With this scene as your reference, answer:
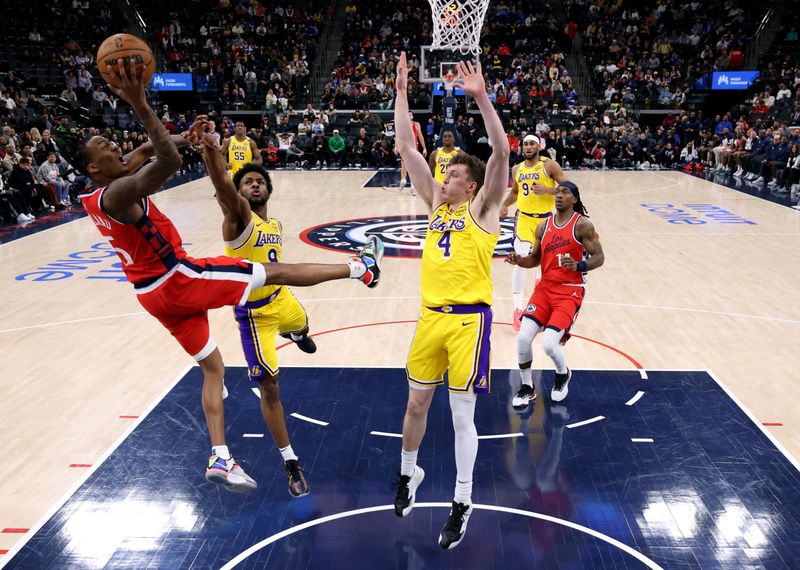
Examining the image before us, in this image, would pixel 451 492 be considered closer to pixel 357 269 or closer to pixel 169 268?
pixel 357 269

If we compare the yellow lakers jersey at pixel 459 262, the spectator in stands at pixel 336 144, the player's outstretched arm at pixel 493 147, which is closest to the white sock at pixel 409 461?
the yellow lakers jersey at pixel 459 262

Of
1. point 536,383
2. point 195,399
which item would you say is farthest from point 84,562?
point 536,383

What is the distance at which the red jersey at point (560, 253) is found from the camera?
221 inches

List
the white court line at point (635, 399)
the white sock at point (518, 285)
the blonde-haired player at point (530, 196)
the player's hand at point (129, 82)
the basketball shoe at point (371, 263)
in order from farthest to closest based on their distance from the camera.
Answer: the white sock at point (518, 285), the blonde-haired player at point (530, 196), the white court line at point (635, 399), the basketball shoe at point (371, 263), the player's hand at point (129, 82)

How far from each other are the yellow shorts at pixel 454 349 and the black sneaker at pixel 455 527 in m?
0.61

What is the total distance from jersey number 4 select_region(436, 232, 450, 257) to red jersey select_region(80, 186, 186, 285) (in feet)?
4.61

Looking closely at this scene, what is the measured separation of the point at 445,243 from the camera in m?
3.96

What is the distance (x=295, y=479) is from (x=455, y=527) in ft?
3.54

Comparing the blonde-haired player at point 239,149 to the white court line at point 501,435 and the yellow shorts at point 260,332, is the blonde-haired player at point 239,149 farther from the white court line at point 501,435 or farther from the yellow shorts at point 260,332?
the white court line at point 501,435

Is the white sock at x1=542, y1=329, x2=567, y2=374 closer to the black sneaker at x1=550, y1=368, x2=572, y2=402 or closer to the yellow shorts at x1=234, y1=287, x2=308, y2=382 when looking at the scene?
the black sneaker at x1=550, y1=368, x2=572, y2=402

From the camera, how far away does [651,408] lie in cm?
561

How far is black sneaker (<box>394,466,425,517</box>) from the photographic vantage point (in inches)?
158

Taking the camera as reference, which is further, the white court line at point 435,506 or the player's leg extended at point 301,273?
the player's leg extended at point 301,273

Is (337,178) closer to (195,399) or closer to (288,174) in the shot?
(288,174)
